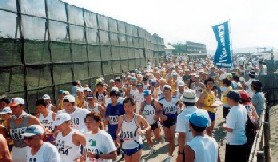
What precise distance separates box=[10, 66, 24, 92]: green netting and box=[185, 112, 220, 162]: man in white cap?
7871 millimetres

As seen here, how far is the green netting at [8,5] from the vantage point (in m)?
10.6

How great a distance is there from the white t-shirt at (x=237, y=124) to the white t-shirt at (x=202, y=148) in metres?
2.61

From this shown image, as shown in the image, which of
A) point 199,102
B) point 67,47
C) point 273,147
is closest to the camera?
point 199,102

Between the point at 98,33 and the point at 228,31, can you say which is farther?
the point at 98,33

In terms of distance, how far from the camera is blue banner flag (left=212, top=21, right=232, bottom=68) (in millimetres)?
14469

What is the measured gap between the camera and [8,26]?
11.0 meters

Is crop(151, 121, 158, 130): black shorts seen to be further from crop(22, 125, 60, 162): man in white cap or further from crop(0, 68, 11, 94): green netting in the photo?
crop(22, 125, 60, 162): man in white cap

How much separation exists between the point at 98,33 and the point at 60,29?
5.40 metres

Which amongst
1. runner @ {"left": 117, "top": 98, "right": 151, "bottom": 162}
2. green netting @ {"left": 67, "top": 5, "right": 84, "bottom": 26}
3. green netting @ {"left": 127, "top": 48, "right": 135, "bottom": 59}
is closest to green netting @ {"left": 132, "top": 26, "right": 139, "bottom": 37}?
green netting @ {"left": 127, "top": 48, "right": 135, "bottom": 59}

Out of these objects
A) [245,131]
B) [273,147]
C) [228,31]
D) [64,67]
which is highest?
[228,31]

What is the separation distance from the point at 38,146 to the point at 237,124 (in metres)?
4.02

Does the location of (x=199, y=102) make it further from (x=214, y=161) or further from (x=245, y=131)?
(x=214, y=161)

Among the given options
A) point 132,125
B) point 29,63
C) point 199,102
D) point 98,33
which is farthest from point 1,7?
point 98,33

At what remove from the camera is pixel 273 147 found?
1331cm
